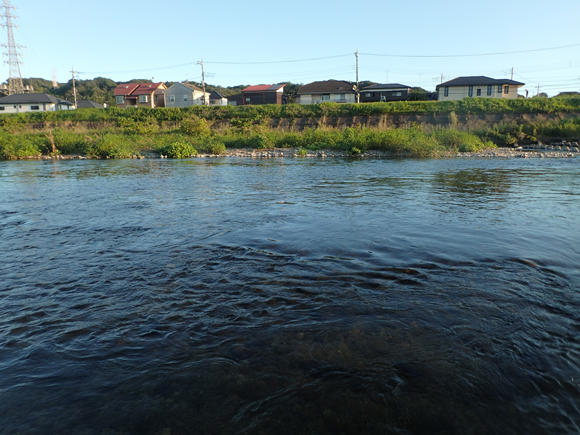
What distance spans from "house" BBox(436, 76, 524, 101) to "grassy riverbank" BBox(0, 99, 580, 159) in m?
16.8

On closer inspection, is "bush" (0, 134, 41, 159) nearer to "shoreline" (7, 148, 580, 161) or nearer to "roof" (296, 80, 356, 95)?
"shoreline" (7, 148, 580, 161)

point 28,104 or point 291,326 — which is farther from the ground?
point 28,104

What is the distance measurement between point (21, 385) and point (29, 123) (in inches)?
2312

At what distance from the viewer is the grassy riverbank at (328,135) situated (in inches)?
1085

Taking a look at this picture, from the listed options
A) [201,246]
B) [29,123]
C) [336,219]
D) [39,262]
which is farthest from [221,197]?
[29,123]

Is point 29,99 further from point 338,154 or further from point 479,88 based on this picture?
point 479,88

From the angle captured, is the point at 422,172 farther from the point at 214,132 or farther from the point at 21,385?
the point at 214,132

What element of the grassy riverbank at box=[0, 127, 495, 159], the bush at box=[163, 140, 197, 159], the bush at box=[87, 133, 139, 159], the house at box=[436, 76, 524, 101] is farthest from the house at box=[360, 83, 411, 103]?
the bush at box=[87, 133, 139, 159]

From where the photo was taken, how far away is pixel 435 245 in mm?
5730

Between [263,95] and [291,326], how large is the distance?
70.9m

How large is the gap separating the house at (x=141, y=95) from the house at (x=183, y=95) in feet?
9.60

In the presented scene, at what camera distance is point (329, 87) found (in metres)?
66.0

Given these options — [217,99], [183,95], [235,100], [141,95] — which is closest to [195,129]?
[183,95]

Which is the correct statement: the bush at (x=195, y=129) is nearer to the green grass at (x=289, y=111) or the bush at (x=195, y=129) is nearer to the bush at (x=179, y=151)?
the green grass at (x=289, y=111)
